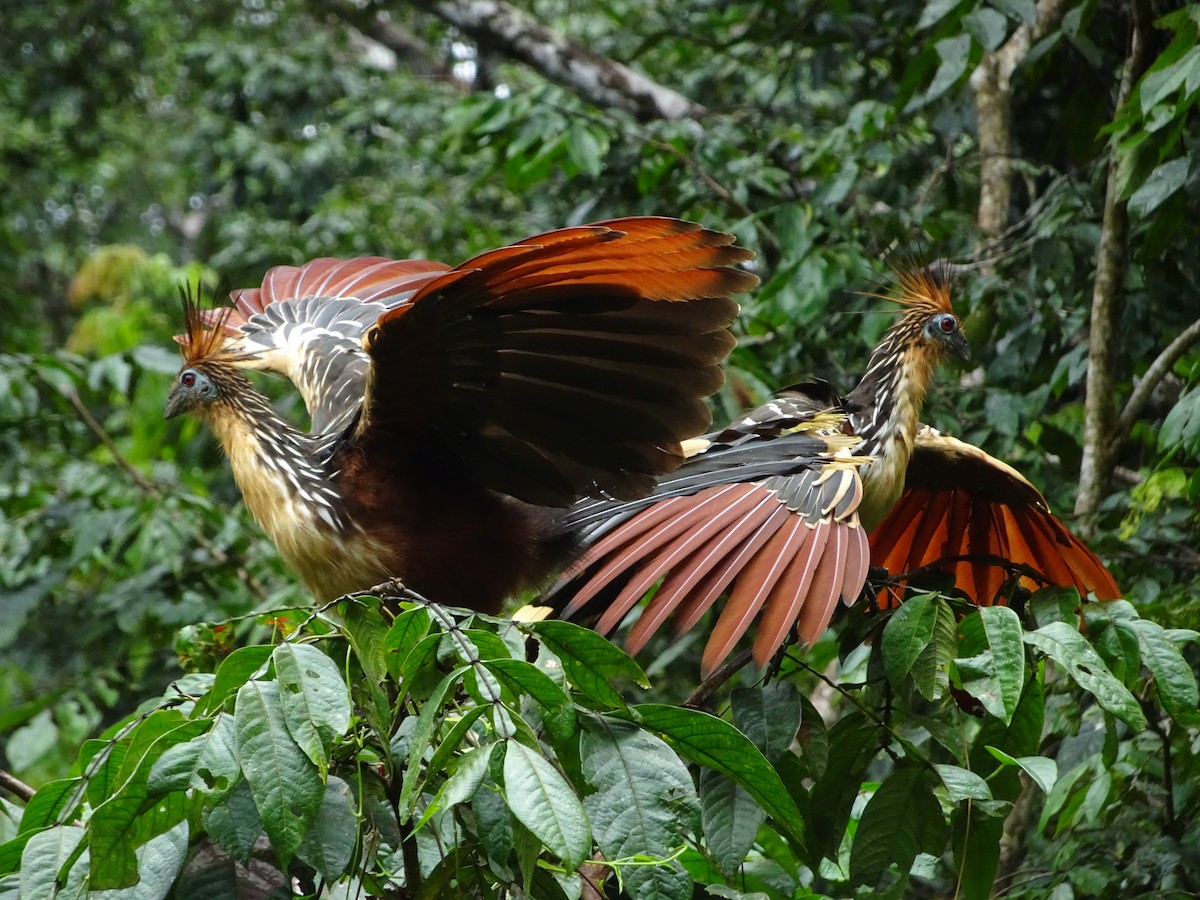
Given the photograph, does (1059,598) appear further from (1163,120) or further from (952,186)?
(952,186)

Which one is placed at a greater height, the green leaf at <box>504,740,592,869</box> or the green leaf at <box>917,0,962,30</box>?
the green leaf at <box>917,0,962,30</box>

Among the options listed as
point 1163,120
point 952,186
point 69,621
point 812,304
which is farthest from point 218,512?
point 1163,120

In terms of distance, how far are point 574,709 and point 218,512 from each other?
2698 mm

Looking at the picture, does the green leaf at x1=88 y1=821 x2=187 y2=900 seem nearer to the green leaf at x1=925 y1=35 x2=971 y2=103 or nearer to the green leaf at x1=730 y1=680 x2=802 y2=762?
the green leaf at x1=730 y1=680 x2=802 y2=762

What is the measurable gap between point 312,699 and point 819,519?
39.8 inches

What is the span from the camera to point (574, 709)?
1.42 metres

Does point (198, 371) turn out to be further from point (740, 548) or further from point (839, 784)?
point (839, 784)

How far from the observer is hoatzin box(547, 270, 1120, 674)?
193 cm

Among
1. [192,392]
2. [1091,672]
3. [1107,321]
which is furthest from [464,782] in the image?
[1107,321]

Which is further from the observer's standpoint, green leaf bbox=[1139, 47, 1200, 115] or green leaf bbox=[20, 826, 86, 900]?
green leaf bbox=[1139, 47, 1200, 115]

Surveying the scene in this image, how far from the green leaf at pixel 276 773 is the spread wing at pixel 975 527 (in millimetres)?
1522

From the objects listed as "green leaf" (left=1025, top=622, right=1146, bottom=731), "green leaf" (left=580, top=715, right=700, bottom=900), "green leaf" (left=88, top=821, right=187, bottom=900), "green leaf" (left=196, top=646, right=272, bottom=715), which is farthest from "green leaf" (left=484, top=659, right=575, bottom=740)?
"green leaf" (left=1025, top=622, right=1146, bottom=731)

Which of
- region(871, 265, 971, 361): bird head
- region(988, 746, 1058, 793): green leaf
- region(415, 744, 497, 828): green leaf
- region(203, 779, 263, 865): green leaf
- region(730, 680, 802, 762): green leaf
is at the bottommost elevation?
region(988, 746, 1058, 793): green leaf

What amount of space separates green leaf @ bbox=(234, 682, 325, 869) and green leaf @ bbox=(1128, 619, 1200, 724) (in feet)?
3.67
